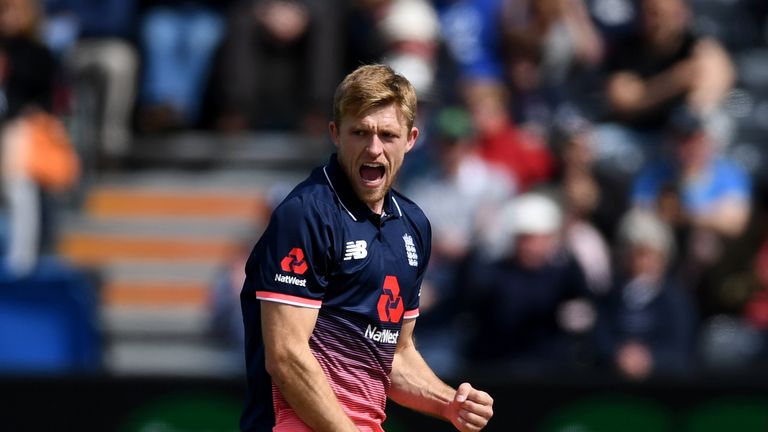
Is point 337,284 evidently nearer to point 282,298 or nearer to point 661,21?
point 282,298

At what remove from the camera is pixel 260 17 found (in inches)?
465

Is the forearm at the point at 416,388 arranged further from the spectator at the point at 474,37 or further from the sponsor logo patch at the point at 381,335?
the spectator at the point at 474,37

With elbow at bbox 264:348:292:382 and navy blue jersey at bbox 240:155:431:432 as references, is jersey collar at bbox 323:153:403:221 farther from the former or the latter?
elbow at bbox 264:348:292:382

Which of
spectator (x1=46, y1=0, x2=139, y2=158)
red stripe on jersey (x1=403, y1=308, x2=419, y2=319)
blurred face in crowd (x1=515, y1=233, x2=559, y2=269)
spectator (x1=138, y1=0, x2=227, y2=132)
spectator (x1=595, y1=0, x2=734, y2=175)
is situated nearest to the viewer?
red stripe on jersey (x1=403, y1=308, x2=419, y2=319)

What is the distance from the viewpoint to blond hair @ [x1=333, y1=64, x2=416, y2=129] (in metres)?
4.64

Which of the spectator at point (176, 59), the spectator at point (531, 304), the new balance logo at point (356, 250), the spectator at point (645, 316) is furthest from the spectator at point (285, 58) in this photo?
the new balance logo at point (356, 250)

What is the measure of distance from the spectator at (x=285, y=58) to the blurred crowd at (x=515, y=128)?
18 mm

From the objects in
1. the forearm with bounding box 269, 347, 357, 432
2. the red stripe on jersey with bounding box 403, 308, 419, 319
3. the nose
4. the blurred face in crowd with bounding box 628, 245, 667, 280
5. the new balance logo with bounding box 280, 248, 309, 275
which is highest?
the nose

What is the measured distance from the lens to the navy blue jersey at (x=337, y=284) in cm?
459

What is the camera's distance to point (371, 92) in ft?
15.2

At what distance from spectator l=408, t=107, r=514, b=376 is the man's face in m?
4.86

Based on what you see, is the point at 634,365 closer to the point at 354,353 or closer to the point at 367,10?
the point at 367,10

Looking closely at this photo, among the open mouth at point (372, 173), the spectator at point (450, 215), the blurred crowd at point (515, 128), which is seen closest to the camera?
the open mouth at point (372, 173)

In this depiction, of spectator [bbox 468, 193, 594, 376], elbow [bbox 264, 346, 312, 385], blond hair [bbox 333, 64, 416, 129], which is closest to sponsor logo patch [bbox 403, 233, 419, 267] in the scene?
blond hair [bbox 333, 64, 416, 129]
